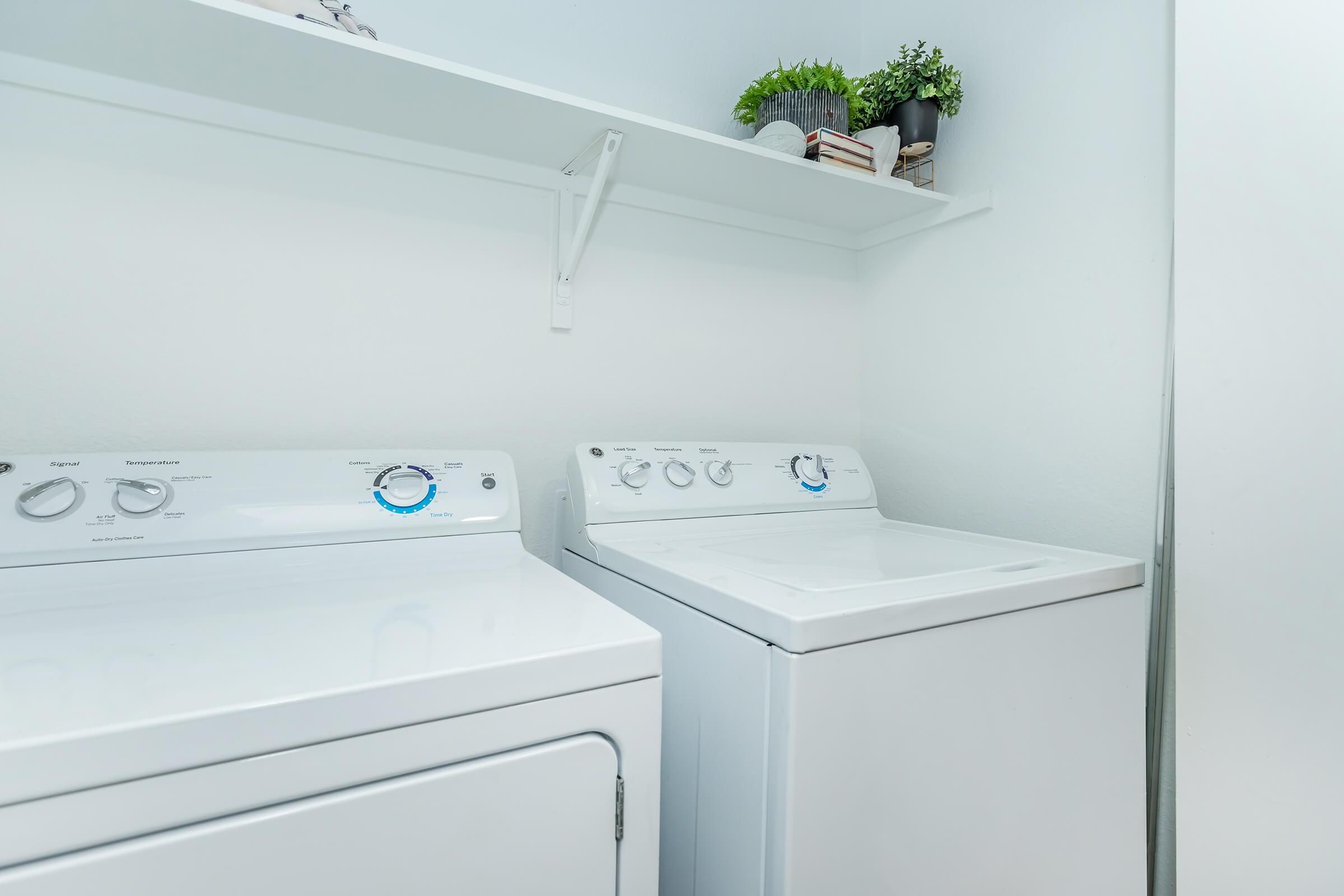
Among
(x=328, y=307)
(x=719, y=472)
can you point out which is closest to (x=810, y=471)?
(x=719, y=472)

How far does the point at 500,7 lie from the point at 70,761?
5.00 feet

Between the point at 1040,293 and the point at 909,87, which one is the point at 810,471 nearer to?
the point at 1040,293

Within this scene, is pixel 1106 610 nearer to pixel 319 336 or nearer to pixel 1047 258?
pixel 1047 258

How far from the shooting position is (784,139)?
57.1 inches

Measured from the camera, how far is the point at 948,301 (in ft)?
5.63

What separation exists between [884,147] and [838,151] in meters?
0.17

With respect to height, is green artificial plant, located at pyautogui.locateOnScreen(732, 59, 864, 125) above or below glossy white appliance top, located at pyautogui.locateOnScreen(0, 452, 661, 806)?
above

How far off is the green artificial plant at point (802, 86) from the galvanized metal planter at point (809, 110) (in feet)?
0.04

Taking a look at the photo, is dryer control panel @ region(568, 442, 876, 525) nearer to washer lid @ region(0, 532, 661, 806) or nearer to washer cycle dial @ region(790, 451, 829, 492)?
washer cycle dial @ region(790, 451, 829, 492)

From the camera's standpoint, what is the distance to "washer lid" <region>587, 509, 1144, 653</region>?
78 centimetres

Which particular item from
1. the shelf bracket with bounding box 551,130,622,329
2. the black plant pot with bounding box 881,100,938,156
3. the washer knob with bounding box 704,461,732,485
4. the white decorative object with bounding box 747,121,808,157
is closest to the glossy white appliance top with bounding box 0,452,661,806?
the washer knob with bounding box 704,461,732,485

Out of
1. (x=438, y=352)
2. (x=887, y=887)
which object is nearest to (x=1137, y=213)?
(x=887, y=887)

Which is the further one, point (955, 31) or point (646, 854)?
point (955, 31)

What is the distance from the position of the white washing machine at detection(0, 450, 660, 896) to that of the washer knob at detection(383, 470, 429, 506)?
6.4 inches
